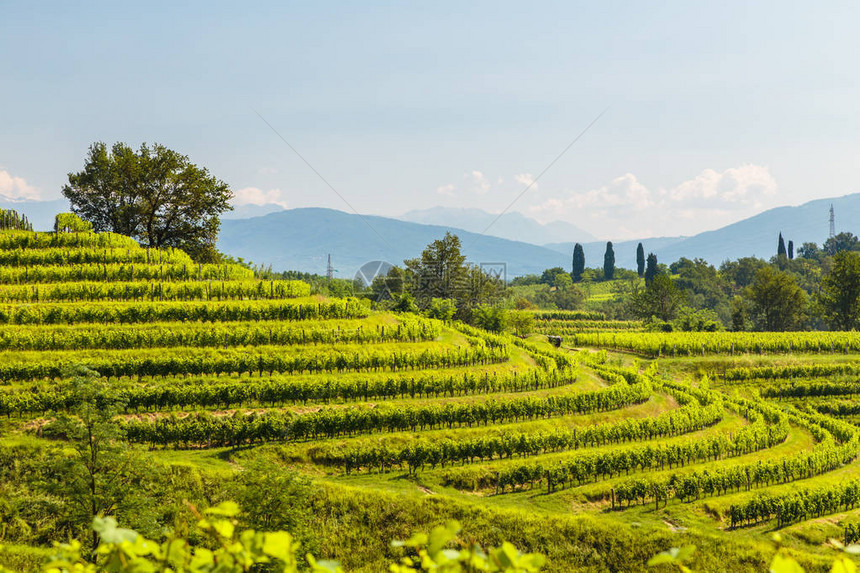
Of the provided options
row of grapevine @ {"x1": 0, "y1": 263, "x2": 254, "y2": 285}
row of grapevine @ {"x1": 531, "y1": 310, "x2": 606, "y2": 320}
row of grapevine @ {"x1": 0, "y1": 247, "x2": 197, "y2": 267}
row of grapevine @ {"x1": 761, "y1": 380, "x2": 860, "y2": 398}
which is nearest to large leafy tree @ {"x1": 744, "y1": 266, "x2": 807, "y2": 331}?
row of grapevine @ {"x1": 531, "y1": 310, "x2": 606, "y2": 320}

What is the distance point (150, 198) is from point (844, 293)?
102 m

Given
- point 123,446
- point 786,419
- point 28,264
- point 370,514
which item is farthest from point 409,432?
point 28,264

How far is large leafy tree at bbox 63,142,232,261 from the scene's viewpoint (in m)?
66.7

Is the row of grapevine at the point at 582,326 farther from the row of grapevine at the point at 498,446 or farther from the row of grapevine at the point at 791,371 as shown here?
the row of grapevine at the point at 498,446

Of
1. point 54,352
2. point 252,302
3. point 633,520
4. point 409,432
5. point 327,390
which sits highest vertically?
point 252,302

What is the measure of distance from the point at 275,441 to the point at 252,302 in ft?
62.7

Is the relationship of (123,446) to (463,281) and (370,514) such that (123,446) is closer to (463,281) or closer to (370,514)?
(370,514)

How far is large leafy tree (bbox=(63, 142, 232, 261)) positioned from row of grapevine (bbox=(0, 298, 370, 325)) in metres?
22.2

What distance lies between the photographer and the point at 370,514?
2962cm

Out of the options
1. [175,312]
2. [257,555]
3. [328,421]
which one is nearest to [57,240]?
[175,312]

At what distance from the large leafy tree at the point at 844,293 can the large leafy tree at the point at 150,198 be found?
92.4 m

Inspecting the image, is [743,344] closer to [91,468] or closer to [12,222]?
[91,468]

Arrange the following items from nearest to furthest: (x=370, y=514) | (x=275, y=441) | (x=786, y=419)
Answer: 1. (x=370, y=514)
2. (x=275, y=441)
3. (x=786, y=419)

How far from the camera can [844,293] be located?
9219 cm
